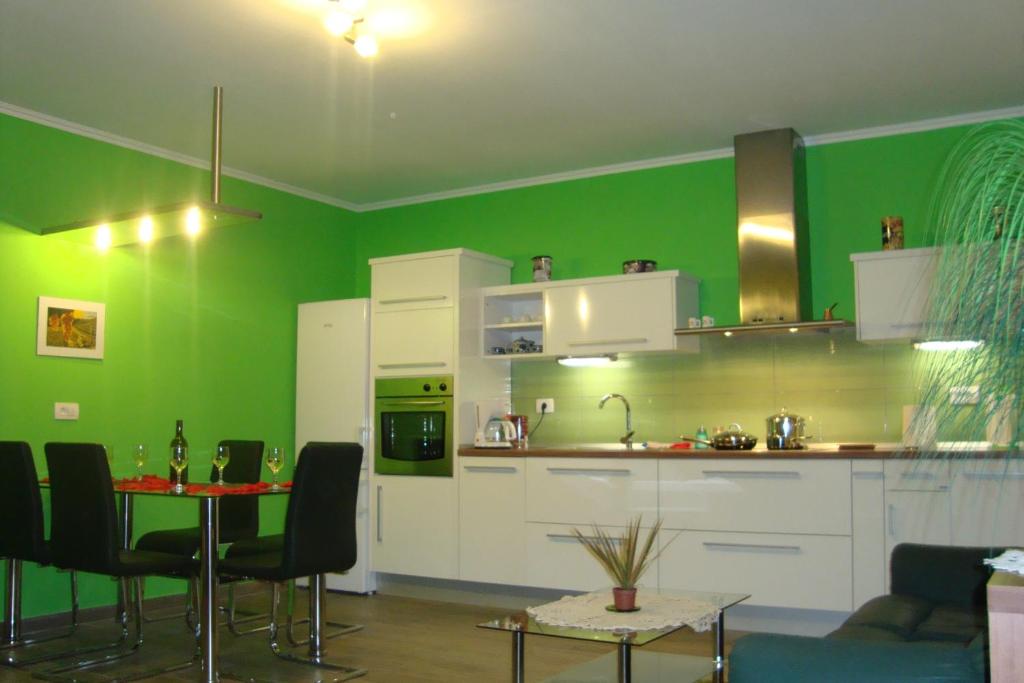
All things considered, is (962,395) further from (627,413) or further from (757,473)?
(627,413)

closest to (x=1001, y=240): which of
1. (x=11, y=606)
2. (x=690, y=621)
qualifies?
(x=690, y=621)

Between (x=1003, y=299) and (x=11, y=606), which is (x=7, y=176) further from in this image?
(x=1003, y=299)

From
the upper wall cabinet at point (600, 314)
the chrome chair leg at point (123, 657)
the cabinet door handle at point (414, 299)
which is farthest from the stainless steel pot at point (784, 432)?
the chrome chair leg at point (123, 657)

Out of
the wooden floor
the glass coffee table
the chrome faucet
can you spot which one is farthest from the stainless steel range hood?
the glass coffee table

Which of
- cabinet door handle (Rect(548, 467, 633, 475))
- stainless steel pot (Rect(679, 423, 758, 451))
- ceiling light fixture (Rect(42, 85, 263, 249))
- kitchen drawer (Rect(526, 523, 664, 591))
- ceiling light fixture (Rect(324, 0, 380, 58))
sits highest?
ceiling light fixture (Rect(324, 0, 380, 58))

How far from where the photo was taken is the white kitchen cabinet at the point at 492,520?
554cm

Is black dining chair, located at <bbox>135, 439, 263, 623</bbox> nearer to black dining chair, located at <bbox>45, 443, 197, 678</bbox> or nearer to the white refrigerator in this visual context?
black dining chair, located at <bbox>45, 443, 197, 678</bbox>

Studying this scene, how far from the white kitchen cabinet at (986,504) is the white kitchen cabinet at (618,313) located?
166cm

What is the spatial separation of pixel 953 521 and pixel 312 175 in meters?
4.24

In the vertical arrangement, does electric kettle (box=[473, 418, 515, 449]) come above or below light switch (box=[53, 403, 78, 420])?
below

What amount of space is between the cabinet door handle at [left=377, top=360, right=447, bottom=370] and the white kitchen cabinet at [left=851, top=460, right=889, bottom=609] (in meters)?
2.51

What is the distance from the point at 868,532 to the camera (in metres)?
4.57

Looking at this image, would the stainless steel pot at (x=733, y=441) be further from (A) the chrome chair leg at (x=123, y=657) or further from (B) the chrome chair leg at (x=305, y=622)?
(A) the chrome chair leg at (x=123, y=657)

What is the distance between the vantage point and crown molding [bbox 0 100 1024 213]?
5.11 metres
